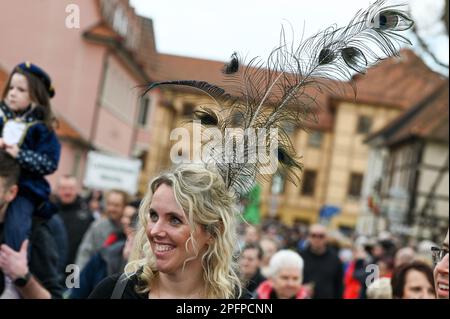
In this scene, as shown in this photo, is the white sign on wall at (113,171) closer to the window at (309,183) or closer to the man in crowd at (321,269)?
the man in crowd at (321,269)

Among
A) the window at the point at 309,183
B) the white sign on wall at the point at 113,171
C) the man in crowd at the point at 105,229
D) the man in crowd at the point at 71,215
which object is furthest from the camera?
the window at the point at 309,183

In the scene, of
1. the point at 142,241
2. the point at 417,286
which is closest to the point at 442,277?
the point at 142,241

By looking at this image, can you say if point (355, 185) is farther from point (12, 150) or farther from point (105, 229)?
Answer: point (12, 150)

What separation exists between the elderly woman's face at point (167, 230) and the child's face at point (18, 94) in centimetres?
171

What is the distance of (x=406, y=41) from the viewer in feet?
11.1

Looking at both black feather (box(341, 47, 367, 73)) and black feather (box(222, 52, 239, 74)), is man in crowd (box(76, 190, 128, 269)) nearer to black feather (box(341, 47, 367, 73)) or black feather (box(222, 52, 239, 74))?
black feather (box(222, 52, 239, 74))

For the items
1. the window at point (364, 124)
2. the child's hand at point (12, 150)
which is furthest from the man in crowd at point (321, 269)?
the window at point (364, 124)

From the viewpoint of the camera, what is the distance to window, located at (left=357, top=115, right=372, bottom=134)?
68.2m

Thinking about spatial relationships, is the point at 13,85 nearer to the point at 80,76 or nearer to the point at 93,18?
the point at 93,18

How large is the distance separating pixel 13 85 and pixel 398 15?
236 centimetres

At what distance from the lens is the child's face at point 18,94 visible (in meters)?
4.90

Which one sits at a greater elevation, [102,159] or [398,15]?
[102,159]

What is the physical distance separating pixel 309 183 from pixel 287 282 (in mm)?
66105
